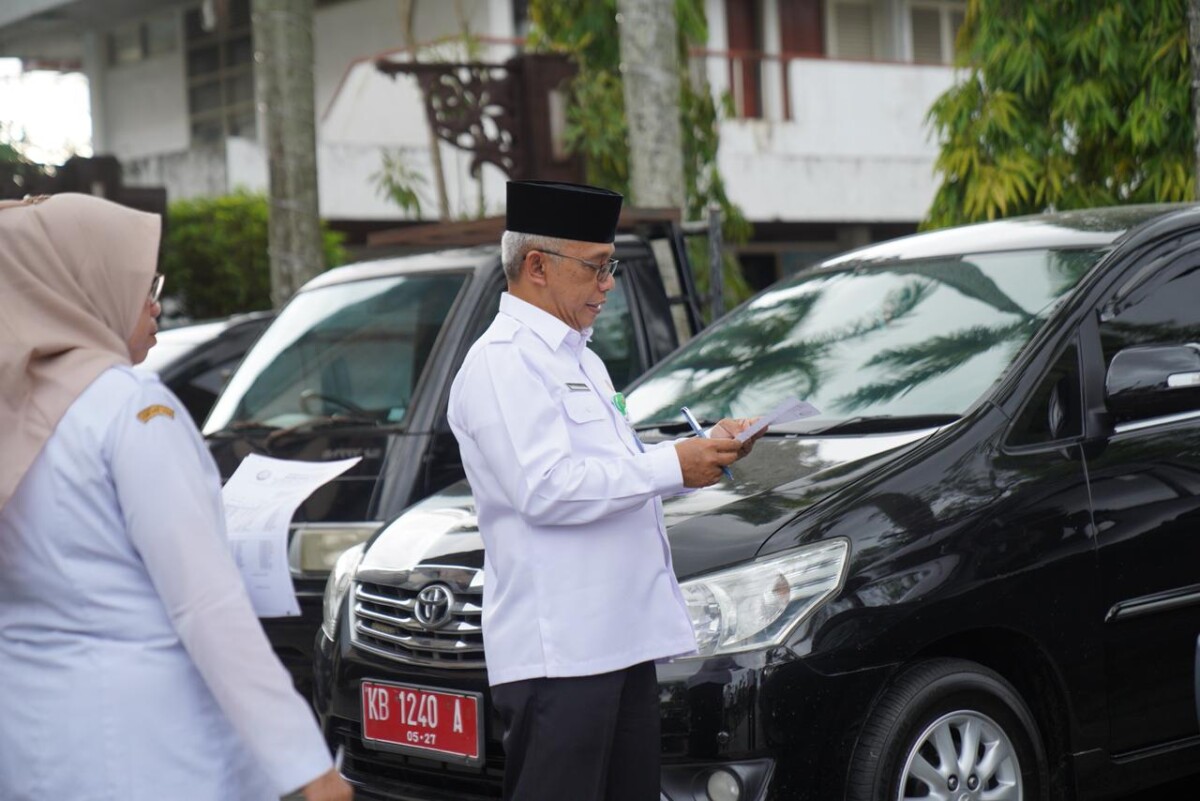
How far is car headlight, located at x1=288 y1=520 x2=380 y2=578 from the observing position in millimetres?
6086

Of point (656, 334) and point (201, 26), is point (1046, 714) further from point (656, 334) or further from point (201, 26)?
point (201, 26)

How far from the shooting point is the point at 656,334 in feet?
23.4

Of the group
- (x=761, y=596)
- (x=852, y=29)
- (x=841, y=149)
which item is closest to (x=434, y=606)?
(x=761, y=596)

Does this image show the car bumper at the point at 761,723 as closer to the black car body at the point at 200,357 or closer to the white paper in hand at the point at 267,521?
the white paper in hand at the point at 267,521

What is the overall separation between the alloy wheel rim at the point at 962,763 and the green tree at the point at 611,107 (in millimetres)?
7425

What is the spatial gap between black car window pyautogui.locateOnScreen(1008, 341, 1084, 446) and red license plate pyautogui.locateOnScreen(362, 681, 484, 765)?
1.56 metres

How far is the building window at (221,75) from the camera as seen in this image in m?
23.1

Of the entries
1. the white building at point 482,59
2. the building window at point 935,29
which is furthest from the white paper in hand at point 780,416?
the building window at point 935,29

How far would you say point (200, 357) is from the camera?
28.0ft

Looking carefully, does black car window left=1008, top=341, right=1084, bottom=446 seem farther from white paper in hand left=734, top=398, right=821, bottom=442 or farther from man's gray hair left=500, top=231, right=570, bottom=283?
man's gray hair left=500, top=231, right=570, bottom=283

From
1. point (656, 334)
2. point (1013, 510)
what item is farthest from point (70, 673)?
point (656, 334)

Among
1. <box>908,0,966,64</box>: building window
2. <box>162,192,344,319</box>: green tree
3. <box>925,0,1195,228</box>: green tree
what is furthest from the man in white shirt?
<box>908,0,966,64</box>: building window

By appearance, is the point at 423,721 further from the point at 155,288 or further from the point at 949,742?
the point at 155,288

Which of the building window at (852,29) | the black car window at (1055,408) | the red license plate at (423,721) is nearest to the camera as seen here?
the red license plate at (423,721)
